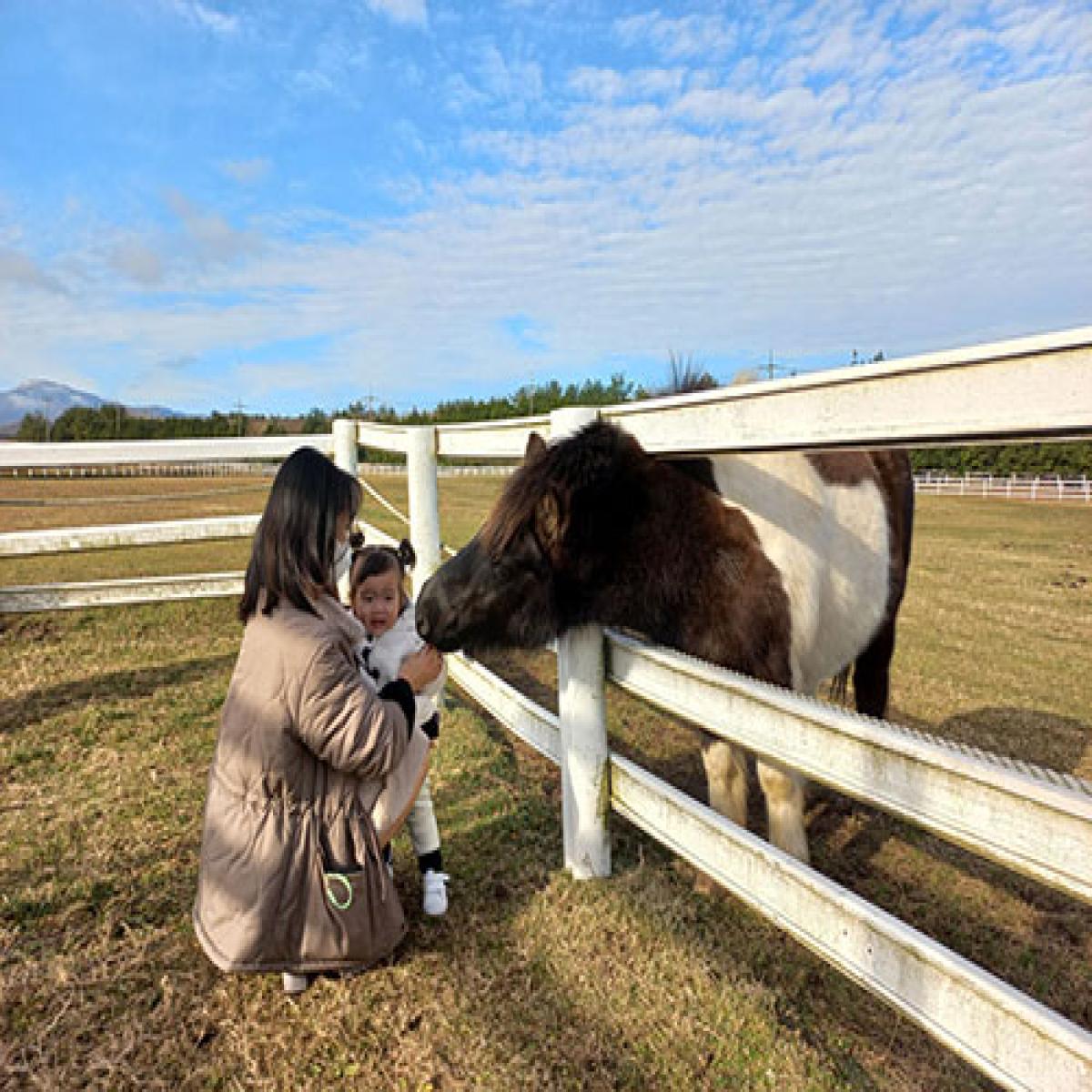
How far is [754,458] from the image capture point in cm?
297

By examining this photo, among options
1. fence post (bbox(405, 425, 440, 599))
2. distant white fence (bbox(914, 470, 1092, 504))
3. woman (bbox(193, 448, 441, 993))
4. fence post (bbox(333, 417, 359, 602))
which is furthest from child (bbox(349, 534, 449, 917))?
distant white fence (bbox(914, 470, 1092, 504))

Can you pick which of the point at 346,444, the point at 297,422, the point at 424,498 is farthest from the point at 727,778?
the point at 297,422

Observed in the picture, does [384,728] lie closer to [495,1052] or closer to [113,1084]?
[495,1052]

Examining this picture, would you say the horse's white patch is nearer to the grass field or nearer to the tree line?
the grass field

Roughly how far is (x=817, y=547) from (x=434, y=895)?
1997mm

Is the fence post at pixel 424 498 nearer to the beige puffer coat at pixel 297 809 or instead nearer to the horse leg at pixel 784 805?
the beige puffer coat at pixel 297 809

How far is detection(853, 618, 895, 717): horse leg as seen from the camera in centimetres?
401

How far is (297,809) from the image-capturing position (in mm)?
2229

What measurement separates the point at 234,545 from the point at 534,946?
40.1ft

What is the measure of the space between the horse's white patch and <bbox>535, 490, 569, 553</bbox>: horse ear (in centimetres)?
66

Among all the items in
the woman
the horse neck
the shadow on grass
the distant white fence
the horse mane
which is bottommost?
the distant white fence

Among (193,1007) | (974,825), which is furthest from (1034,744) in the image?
(193,1007)

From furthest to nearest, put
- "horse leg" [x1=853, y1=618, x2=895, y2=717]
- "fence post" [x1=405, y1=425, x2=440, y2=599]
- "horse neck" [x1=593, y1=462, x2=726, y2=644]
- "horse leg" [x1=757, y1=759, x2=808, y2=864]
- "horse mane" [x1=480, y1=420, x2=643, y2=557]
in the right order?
"fence post" [x1=405, y1=425, x2=440, y2=599] < "horse leg" [x1=853, y1=618, x2=895, y2=717] < "horse leg" [x1=757, y1=759, x2=808, y2=864] < "horse neck" [x1=593, y1=462, x2=726, y2=644] < "horse mane" [x1=480, y1=420, x2=643, y2=557]

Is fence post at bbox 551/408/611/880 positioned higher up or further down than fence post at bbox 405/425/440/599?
further down
